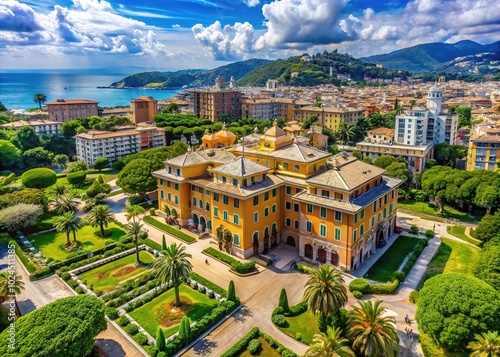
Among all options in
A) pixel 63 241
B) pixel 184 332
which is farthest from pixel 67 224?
pixel 184 332

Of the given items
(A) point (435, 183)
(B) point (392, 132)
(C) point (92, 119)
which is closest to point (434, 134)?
(B) point (392, 132)

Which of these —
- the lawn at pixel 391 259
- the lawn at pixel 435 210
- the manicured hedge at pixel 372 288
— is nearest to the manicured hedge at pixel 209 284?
the manicured hedge at pixel 372 288

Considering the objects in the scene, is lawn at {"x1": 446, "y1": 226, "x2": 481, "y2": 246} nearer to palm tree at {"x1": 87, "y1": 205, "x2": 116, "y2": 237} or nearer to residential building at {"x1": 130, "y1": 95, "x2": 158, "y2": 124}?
palm tree at {"x1": 87, "y1": 205, "x2": 116, "y2": 237}

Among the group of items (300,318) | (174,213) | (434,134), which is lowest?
(300,318)

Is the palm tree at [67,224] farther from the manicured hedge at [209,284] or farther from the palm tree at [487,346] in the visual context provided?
the palm tree at [487,346]

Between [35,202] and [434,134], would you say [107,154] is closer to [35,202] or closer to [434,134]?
[35,202]

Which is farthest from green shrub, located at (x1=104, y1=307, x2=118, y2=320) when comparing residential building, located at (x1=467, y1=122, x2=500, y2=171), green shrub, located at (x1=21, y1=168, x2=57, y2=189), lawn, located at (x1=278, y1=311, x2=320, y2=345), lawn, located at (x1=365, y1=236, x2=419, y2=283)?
residential building, located at (x1=467, y1=122, x2=500, y2=171)
